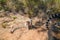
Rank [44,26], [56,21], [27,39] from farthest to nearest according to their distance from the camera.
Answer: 1. [44,26]
2. [56,21]
3. [27,39]

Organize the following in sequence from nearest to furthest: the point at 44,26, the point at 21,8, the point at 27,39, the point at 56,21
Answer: the point at 27,39 < the point at 56,21 < the point at 44,26 < the point at 21,8

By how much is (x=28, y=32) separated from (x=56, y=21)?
0.91m

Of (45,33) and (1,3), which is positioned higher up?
(1,3)

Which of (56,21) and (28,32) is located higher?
(56,21)

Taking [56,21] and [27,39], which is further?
[56,21]

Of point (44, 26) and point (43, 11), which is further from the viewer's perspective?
point (43, 11)

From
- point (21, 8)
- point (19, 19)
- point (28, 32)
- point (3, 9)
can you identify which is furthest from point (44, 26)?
point (3, 9)

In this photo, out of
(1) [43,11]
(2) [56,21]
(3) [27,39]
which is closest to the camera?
(3) [27,39]

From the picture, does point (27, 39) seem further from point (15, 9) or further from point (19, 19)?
point (15, 9)

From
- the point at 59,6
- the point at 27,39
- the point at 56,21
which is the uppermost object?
the point at 59,6

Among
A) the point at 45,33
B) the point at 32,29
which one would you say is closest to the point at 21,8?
the point at 32,29

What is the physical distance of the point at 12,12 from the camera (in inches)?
233

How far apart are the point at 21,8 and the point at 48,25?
1901 mm

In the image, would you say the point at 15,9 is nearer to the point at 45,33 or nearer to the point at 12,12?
the point at 12,12
